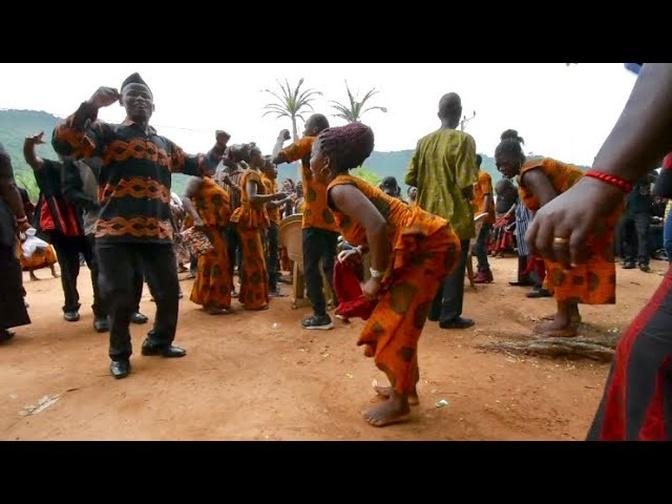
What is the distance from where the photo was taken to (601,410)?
1.04 metres

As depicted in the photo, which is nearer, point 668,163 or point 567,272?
point 668,163

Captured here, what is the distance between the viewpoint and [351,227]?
243 cm

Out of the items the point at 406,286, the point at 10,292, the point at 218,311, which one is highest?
the point at 406,286

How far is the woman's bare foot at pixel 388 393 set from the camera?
2598 millimetres

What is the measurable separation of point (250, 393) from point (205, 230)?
2761mm

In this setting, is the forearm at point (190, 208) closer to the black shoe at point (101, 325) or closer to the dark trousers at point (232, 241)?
the dark trousers at point (232, 241)

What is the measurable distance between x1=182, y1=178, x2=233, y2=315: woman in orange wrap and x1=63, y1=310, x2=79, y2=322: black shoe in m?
1.32

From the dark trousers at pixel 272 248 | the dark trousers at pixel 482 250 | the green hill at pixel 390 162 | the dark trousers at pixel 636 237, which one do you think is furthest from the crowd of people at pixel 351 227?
the green hill at pixel 390 162

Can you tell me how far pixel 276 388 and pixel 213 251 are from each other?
8.84 feet

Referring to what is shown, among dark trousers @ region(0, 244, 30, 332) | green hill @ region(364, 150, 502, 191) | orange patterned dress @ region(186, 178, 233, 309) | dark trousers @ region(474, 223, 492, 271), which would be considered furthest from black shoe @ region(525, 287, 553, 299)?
green hill @ region(364, 150, 502, 191)

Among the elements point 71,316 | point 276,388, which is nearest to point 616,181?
point 276,388

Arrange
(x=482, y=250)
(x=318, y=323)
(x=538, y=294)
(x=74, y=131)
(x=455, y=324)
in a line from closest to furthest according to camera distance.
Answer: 1. (x=74, y=131)
2. (x=455, y=324)
3. (x=318, y=323)
4. (x=538, y=294)
5. (x=482, y=250)

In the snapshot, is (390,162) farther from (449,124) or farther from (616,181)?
(616,181)

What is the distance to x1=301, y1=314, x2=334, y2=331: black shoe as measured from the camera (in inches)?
175
